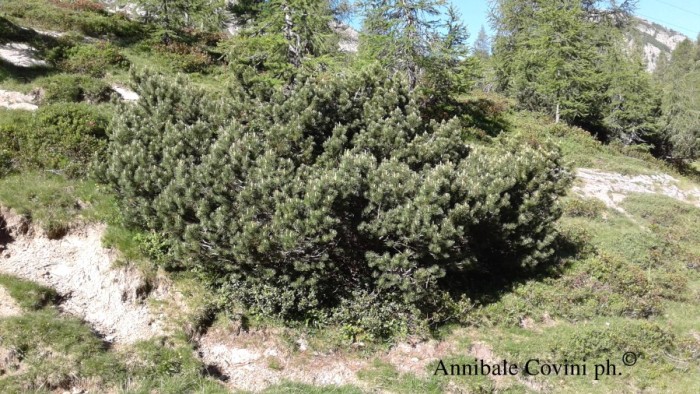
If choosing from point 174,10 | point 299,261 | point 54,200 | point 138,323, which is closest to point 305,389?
point 299,261

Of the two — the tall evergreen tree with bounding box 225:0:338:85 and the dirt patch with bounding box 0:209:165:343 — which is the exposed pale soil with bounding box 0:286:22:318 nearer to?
the dirt patch with bounding box 0:209:165:343

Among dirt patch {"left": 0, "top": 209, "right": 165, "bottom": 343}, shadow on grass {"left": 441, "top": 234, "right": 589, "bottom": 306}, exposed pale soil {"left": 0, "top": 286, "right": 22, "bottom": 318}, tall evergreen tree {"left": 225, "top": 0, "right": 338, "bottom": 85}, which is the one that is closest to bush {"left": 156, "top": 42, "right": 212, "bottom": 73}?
tall evergreen tree {"left": 225, "top": 0, "right": 338, "bottom": 85}

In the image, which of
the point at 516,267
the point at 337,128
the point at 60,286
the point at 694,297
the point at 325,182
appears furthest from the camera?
the point at 694,297

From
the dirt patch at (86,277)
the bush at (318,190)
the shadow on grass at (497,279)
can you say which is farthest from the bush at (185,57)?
the shadow on grass at (497,279)

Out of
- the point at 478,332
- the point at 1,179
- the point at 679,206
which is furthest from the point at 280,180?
the point at 679,206

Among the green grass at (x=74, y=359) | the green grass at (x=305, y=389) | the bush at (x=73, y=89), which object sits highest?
→ the bush at (x=73, y=89)

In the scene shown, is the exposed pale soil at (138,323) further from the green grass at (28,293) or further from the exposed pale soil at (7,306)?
the green grass at (28,293)

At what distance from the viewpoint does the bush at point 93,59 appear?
18.0 m

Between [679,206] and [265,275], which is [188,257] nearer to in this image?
[265,275]

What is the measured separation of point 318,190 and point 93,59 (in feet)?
51.5

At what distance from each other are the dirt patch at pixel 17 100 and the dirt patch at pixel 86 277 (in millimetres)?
5697

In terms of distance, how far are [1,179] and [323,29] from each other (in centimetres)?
1309

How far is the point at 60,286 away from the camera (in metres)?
9.41

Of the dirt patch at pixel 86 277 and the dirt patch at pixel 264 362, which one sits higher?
the dirt patch at pixel 86 277
